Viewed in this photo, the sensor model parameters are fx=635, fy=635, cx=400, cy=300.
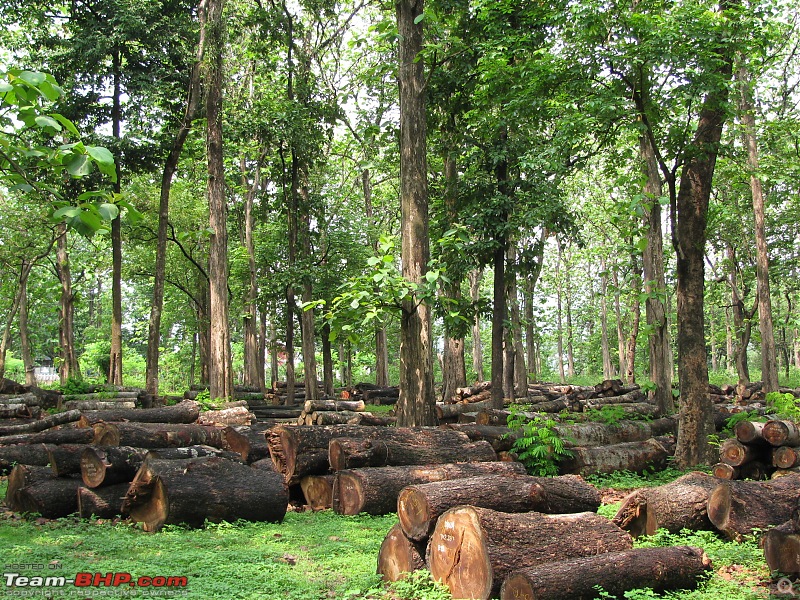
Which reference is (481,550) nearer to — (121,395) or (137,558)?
(137,558)

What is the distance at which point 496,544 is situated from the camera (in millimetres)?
5164

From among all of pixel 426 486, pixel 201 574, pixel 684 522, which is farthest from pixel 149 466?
pixel 684 522

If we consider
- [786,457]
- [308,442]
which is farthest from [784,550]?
[308,442]

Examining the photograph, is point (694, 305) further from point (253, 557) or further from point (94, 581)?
point (94, 581)

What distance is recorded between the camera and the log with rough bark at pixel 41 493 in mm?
8008

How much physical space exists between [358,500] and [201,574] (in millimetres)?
2922

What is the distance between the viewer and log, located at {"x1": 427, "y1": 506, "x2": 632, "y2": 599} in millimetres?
5062

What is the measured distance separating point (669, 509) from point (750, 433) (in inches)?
148

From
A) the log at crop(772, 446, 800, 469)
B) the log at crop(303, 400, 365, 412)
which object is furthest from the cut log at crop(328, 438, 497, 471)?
the log at crop(303, 400, 365, 412)

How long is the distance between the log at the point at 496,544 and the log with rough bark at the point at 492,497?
0.95 ft

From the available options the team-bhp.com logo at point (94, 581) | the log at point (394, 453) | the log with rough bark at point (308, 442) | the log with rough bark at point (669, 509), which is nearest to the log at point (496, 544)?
the log with rough bark at point (669, 509)

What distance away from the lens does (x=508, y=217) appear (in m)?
16.8

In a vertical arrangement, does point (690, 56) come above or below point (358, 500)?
above

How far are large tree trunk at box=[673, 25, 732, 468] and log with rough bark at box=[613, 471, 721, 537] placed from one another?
437 cm
